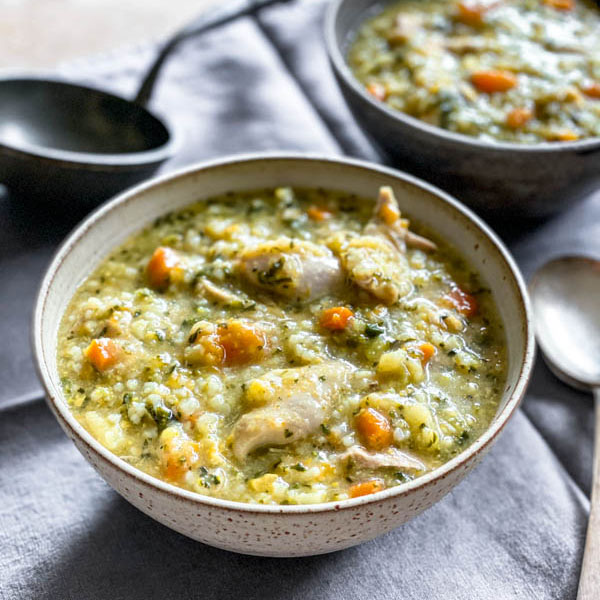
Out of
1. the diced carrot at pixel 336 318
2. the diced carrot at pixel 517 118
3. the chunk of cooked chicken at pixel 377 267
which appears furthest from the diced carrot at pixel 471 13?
the diced carrot at pixel 336 318

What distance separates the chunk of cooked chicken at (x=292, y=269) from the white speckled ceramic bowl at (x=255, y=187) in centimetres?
47

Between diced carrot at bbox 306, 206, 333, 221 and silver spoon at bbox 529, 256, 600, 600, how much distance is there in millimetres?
989

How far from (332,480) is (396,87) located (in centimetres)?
232

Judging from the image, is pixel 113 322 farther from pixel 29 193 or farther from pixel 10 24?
pixel 10 24

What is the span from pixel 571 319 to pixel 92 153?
2355mm

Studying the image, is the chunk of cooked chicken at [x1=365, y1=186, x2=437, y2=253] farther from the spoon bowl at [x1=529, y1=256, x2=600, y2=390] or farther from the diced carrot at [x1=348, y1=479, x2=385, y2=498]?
the diced carrot at [x1=348, y1=479, x2=385, y2=498]

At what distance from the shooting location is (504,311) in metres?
2.62

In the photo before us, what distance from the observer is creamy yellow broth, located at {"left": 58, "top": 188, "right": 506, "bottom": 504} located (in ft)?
7.18

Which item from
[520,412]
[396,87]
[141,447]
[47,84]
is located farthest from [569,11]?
[141,447]

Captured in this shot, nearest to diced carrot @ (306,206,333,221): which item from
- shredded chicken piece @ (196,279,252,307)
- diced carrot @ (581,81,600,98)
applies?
shredded chicken piece @ (196,279,252,307)

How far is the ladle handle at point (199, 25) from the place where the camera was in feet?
13.2

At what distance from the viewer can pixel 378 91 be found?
3.83 m

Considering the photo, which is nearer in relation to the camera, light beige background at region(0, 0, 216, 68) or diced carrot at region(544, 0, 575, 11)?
diced carrot at region(544, 0, 575, 11)

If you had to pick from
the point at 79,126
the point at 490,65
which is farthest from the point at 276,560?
the point at 490,65
